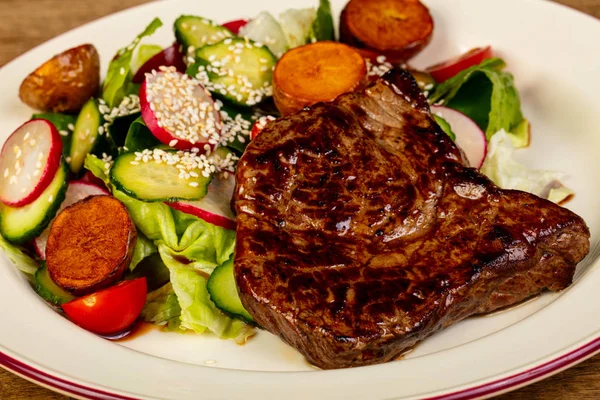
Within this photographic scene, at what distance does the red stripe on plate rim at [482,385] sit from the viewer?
2.69 meters

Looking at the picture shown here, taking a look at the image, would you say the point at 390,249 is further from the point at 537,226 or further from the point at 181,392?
the point at 181,392

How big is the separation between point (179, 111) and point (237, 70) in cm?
58

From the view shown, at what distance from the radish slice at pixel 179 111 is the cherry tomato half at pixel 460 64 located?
1702 mm

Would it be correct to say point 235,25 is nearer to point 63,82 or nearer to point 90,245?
→ point 63,82

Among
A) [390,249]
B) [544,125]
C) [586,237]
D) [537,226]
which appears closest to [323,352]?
[390,249]

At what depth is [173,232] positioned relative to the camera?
390cm

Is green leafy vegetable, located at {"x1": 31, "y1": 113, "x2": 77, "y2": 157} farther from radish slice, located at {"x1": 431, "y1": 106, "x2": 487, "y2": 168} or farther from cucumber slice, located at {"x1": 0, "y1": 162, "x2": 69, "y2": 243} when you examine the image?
radish slice, located at {"x1": 431, "y1": 106, "x2": 487, "y2": 168}

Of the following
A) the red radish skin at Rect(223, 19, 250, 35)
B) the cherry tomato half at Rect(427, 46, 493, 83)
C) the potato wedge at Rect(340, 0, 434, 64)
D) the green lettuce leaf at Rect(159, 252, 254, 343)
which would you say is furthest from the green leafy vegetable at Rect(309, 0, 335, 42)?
the green lettuce leaf at Rect(159, 252, 254, 343)

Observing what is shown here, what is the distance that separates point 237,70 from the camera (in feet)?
14.7

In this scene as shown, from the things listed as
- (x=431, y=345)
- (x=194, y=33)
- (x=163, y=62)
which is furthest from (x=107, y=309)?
(x=194, y=33)

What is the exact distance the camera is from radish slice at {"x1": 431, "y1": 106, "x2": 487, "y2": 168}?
432 cm

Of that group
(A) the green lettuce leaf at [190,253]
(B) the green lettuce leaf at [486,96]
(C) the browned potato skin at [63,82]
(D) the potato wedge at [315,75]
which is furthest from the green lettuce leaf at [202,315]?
(B) the green lettuce leaf at [486,96]

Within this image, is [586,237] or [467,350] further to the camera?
[586,237]

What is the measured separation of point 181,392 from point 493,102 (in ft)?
8.90
